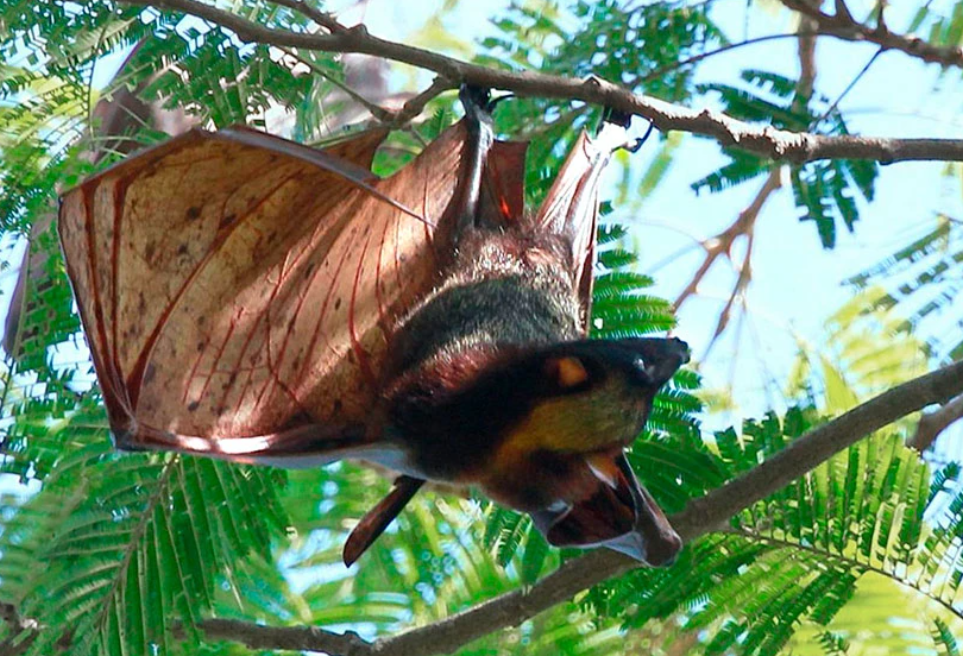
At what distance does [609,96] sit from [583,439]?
694 mm

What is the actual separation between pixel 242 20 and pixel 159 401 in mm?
612

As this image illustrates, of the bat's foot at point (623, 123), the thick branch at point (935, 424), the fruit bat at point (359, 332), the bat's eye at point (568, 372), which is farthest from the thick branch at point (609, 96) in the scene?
the thick branch at point (935, 424)

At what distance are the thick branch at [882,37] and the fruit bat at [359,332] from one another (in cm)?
75

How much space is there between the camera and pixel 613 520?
2180 mm

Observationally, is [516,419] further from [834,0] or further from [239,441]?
[834,0]

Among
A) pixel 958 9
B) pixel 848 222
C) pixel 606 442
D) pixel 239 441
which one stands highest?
pixel 958 9

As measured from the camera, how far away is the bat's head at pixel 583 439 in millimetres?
2061

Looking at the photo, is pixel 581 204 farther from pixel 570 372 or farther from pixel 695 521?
pixel 570 372

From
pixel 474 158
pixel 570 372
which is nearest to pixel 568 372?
pixel 570 372

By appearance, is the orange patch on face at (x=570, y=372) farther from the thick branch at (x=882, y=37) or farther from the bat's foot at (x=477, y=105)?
the thick branch at (x=882, y=37)

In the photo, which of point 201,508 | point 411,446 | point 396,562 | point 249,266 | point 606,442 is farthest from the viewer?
point 396,562

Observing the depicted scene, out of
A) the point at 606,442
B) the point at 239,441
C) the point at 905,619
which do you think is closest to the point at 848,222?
the point at 905,619

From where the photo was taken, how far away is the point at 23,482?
2996 mm

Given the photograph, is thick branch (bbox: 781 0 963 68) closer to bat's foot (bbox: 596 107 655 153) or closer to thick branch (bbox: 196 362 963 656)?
bat's foot (bbox: 596 107 655 153)
